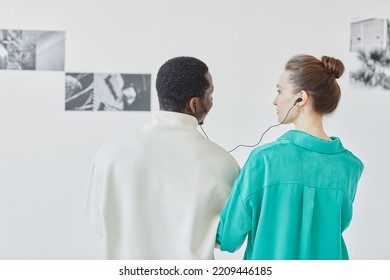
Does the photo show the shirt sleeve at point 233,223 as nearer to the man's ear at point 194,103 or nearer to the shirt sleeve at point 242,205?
the shirt sleeve at point 242,205

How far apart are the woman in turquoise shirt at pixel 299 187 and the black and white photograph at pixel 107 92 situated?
1.23 m

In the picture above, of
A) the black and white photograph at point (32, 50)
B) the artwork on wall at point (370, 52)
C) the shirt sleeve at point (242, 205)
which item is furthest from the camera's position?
the artwork on wall at point (370, 52)

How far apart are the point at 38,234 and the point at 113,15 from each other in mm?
1155

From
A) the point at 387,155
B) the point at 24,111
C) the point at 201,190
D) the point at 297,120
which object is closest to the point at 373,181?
the point at 387,155

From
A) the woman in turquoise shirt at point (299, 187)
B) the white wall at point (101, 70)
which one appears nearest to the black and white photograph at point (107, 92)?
the white wall at point (101, 70)

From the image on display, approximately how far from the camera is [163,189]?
1.34 m

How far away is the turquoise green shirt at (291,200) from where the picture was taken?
49.9 inches

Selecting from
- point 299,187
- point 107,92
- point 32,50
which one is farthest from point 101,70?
point 299,187

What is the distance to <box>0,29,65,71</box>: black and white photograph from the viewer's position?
7.97ft

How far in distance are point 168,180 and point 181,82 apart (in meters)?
0.27

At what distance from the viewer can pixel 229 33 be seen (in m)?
2.52
